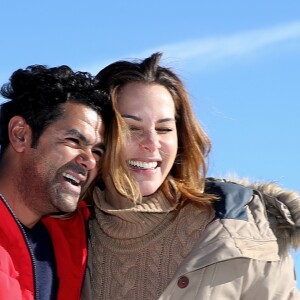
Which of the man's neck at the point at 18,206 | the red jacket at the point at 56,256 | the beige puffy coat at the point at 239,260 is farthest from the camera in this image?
the beige puffy coat at the point at 239,260

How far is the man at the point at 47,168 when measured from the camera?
6.99m

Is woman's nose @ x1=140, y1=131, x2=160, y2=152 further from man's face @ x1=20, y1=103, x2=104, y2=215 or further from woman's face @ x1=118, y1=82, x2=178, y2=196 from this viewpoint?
man's face @ x1=20, y1=103, x2=104, y2=215

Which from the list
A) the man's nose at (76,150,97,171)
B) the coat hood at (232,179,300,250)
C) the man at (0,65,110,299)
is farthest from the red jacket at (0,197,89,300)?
the coat hood at (232,179,300,250)

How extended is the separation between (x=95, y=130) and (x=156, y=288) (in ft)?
3.51

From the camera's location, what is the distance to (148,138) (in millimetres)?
7523

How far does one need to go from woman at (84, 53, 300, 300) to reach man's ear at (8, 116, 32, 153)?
572mm

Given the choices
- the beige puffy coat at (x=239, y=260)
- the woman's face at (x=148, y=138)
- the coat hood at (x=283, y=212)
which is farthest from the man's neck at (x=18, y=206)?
the coat hood at (x=283, y=212)

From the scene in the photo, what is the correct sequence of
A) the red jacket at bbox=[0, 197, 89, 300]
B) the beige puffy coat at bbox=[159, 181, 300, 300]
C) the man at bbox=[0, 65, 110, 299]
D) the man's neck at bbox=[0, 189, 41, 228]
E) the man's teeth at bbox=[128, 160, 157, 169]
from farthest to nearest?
the man's teeth at bbox=[128, 160, 157, 169] < the beige puffy coat at bbox=[159, 181, 300, 300] < the man's neck at bbox=[0, 189, 41, 228] < the man at bbox=[0, 65, 110, 299] < the red jacket at bbox=[0, 197, 89, 300]

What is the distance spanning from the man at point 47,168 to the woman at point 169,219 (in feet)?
0.63

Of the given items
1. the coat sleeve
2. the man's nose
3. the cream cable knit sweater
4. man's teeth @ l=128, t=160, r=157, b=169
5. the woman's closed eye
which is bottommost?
the coat sleeve

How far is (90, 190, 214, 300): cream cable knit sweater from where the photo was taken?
7453 mm

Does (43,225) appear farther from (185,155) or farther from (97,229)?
(185,155)

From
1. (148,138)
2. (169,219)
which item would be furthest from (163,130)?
(169,219)

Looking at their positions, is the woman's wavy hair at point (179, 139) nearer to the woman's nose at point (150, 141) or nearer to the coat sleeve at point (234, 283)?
the woman's nose at point (150, 141)
